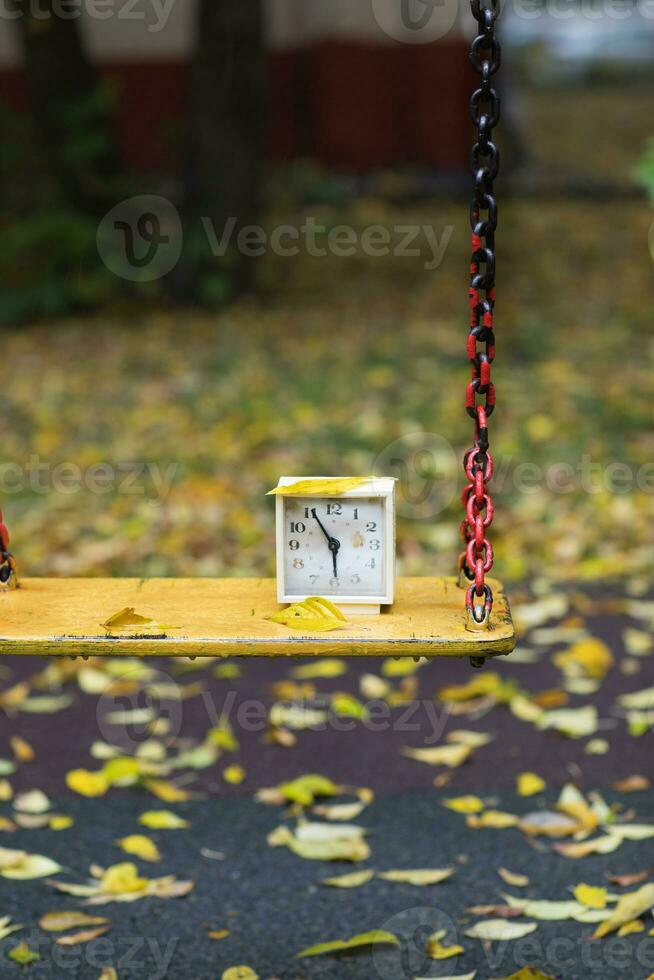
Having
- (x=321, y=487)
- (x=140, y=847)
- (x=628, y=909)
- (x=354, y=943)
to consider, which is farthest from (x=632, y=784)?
(x=321, y=487)

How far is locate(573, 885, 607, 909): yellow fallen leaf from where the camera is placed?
302cm

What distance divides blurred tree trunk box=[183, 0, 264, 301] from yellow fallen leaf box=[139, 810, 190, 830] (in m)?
6.63

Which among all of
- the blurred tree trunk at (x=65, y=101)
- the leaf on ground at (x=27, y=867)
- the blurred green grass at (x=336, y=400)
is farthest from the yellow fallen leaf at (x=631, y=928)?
the blurred tree trunk at (x=65, y=101)

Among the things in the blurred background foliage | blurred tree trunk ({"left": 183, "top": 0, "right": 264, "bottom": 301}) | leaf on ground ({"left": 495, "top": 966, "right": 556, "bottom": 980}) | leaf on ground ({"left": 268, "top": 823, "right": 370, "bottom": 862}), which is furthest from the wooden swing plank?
blurred tree trunk ({"left": 183, "top": 0, "right": 264, "bottom": 301})

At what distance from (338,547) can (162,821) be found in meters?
1.38

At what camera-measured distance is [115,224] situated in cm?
1019

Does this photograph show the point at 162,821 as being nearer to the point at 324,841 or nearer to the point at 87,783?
the point at 87,783

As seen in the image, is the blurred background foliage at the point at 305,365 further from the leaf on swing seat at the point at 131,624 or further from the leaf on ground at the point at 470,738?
the leaf on swing seat at the point at 131,624

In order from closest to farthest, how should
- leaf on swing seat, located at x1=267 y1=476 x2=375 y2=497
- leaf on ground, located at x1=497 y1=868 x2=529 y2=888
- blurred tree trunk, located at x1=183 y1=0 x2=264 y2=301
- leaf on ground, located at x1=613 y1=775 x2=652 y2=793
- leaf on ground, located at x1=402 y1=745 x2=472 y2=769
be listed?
leaf on swing seat, located at x1=267 y1=476 x2=375 y2=497
leaf on ground, located at x1=497 y1=868 x2=529 y2=888
leaf on ground, located at x1=613 y1=775 x2=652 y2=793
leaf on ground, located at x1=402 y1=745 x2=472 y2=769
blurred tree trunk, located at x1=183 y1=0 x2=264 y2=301

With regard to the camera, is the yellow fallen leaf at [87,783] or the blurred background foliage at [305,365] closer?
the yellow fallen leaf at [87,783]

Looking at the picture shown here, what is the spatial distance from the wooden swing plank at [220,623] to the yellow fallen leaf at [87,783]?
1.15m

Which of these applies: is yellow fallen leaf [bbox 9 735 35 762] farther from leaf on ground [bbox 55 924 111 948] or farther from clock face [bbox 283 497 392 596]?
clock face [bbox 283 497 392 596]

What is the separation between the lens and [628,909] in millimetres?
2963

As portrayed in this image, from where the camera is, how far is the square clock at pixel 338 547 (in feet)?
8.16
